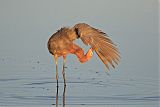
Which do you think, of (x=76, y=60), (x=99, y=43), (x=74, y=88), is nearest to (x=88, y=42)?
(x=99, y=43)

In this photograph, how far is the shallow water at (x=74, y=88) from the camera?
5.67m

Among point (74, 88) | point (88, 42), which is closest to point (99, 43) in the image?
point (88, 42)

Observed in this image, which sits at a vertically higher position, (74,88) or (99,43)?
(99,43)

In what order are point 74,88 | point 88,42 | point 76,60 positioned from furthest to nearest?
point 76,60 < point 74,88 < point 88,42

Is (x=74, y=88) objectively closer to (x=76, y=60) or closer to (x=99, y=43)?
(x=99, y=43)

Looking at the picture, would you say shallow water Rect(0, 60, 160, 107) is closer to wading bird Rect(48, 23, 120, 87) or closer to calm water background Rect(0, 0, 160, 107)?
calm water background Rect(0, 0, 160, 107)

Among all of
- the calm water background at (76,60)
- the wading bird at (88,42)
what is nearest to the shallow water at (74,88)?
the calm water background at (76,60)

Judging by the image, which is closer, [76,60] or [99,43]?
[99,43]

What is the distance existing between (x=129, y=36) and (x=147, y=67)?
56.0 inches

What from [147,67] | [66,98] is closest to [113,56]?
[66,98]

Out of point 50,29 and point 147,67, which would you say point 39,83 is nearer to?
point 147,67

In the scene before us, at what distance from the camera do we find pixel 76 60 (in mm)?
7844

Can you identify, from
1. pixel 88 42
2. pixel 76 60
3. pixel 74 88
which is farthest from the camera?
pixel 76 60

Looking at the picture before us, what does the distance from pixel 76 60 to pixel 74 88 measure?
1521 mm
